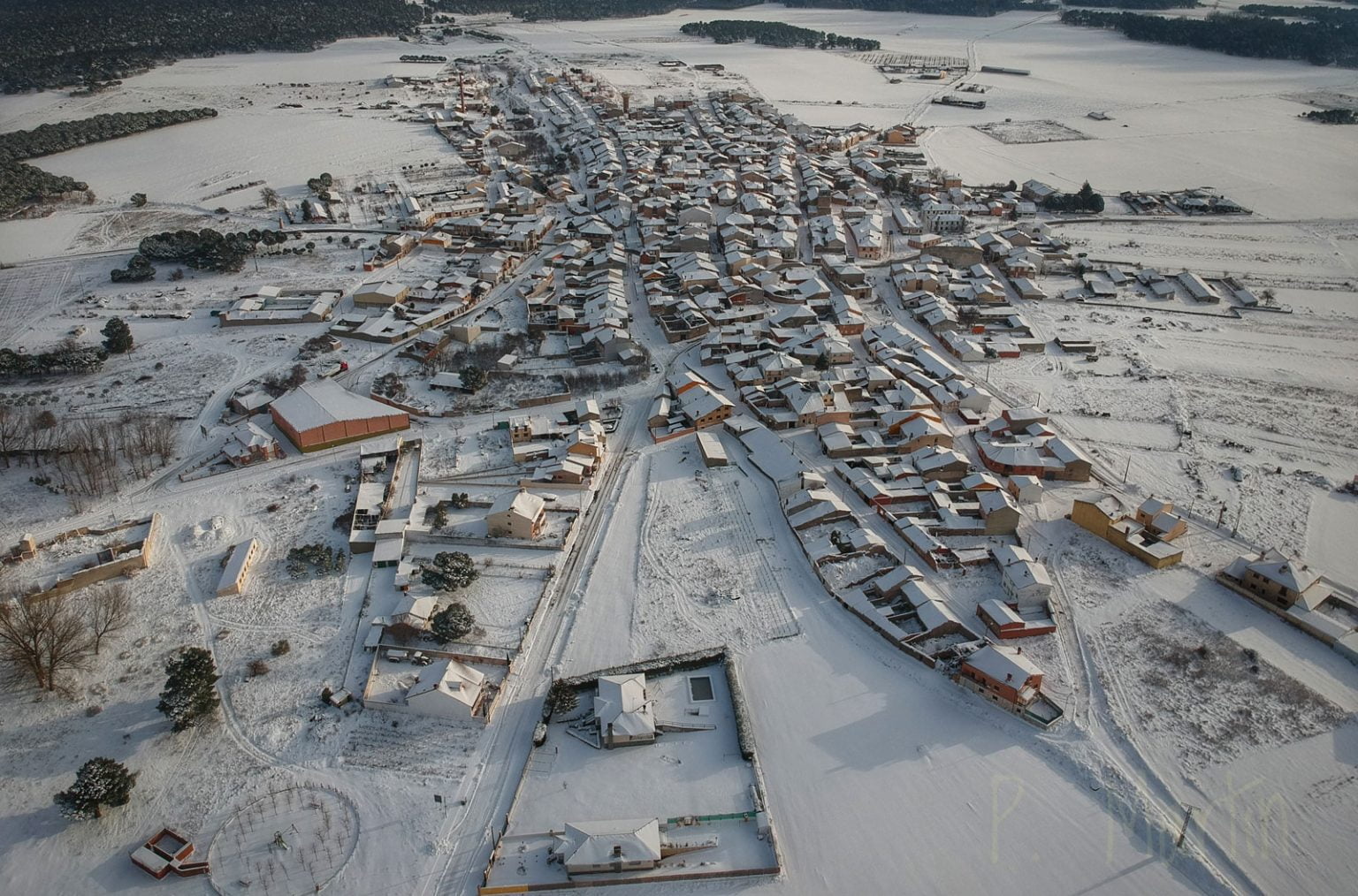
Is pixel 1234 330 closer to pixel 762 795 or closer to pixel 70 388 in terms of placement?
pixel 762 795

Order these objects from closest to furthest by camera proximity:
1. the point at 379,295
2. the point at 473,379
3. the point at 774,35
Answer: the point at 473,379 < the point at 379,295 < the point at 774,35

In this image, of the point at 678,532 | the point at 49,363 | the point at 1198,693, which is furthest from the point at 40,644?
the point at 1198,693

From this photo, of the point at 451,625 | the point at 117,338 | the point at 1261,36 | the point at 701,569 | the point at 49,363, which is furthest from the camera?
the point at 1261,36

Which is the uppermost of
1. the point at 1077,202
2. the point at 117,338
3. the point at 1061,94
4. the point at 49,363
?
the point at 1061,94

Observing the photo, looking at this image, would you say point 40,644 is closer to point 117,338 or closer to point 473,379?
point 473,379

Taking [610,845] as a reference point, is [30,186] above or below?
above

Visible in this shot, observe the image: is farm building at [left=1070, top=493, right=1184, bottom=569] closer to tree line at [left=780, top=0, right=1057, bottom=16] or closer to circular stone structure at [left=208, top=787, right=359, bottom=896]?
circular stone structure at [left=208, top=787, right=359, bottom=896]

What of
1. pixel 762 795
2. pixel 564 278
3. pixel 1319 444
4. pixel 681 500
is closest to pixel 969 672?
pixel 762 795
